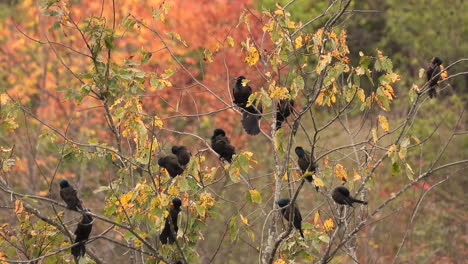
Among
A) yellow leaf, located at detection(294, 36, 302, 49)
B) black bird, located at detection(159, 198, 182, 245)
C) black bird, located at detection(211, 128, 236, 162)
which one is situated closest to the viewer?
yellow leaf, located at detection(294, 36, 302, 49)

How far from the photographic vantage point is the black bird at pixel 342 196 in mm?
6090

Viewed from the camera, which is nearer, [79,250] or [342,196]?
[79,250]

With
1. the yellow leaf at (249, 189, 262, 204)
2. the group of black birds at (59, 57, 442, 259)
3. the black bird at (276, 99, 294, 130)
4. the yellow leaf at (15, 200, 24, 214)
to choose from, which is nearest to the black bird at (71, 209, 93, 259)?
the group of black birds at (59, 57, 442, 259)

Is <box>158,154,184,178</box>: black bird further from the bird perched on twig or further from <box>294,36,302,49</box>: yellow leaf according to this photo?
<box>294,36,302,49</box>: yellow leaf

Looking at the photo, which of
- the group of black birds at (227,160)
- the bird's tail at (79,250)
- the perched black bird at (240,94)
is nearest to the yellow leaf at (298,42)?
the group of black birds at (227,160)

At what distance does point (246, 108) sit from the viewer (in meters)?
7.11

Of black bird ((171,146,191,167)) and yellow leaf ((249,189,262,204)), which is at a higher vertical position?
black bird ((171,146,191,167))

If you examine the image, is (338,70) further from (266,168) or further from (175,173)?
(266,168)

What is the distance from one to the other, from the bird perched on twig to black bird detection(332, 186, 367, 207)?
39.2 inches

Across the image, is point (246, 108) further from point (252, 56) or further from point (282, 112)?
point (252, 56)

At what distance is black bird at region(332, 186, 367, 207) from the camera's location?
6.09 meters

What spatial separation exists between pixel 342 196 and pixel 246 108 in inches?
54.2

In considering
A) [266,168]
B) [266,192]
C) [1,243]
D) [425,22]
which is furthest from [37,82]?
[1,243]

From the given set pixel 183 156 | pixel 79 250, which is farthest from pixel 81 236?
pixel 183 156
